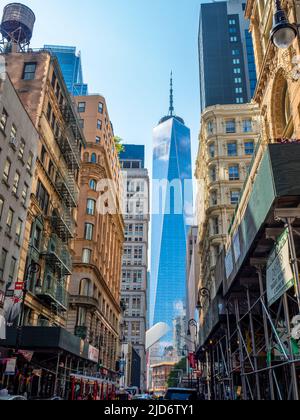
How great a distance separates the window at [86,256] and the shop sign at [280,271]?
45.2 m

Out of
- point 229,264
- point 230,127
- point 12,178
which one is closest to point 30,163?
point 12,178

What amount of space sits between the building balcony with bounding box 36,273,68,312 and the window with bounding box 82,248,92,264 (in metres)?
15.1

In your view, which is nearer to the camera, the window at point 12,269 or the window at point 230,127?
the window at point 12,269

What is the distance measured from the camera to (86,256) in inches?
2306

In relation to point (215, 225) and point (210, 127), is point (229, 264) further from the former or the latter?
point (210, 127)

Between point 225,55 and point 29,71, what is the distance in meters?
127

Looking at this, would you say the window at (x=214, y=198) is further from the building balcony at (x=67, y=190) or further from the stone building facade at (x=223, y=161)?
the building balcony at (x=67, y=190)

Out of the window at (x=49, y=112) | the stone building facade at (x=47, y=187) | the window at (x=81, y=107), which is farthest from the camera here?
the window at (x=81, y=107)

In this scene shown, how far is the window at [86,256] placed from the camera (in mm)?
58044

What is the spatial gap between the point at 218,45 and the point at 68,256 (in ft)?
441

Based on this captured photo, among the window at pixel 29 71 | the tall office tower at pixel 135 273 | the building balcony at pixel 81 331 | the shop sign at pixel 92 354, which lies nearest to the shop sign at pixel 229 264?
the shop sign at pixel 92 354

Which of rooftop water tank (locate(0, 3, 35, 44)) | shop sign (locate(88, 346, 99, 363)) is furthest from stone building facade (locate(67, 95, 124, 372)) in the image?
rooftop water tank (locate(0, 3, 35, 44))

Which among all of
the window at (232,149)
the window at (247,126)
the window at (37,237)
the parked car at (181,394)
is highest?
the window at (247,126)

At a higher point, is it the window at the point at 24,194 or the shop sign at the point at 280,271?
the window at the point at 24,194
